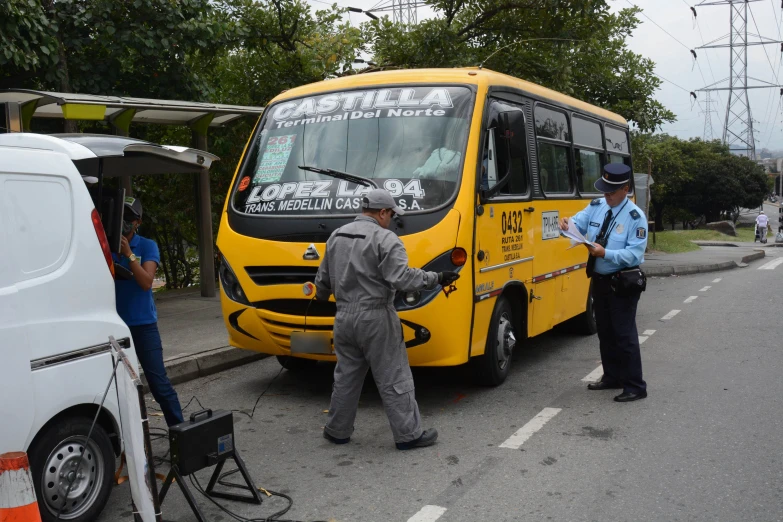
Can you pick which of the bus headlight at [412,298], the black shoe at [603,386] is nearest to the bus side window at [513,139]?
the bus headlight at [412,298]

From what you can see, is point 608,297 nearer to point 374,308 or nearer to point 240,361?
point 374,308

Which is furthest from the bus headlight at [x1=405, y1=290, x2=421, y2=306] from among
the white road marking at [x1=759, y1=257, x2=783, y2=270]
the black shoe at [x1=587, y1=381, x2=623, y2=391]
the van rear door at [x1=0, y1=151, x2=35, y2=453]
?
the white road marking at [x1=759, y1=257, x2=783, y2=270]

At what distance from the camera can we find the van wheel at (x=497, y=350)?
6738mm

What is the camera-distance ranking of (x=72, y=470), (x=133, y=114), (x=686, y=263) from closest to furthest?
1. (x=72, y=470)
2. (x=133, y=114)
3. (x=686, y=263)

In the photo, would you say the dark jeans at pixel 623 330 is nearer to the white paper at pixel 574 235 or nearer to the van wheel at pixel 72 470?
the white paper at pixel 574 235

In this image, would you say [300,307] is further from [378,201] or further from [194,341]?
[194,341]

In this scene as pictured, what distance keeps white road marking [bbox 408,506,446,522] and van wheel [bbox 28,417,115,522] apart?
1585 millimetres

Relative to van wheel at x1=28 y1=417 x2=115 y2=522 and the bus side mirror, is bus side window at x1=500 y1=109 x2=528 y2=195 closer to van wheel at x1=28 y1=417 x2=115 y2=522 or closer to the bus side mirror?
the bus side mirror

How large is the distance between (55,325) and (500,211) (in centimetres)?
389

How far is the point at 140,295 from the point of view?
501 centimetres

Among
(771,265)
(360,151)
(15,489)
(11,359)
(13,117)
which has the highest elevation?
(13,117)

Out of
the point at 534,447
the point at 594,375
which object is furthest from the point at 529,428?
the point at 594,375

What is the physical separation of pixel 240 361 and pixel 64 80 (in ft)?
14.6

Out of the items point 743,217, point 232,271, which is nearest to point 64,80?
point 232,271
